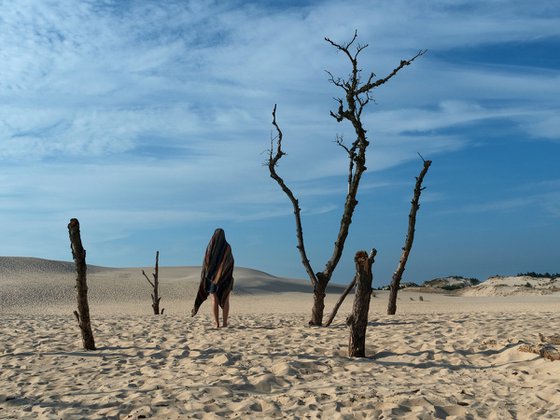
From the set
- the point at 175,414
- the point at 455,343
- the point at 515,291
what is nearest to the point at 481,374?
the point at 455,343

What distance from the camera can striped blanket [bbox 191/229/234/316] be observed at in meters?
11.9

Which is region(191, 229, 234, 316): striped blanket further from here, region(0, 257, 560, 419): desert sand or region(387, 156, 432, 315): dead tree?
region(387, 156, 432, 315): dead tree

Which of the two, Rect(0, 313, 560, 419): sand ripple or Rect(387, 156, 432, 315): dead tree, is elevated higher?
Rect(387, 156, 432, 315): dead tree

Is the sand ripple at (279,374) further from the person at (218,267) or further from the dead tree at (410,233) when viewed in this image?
the dead tree at (410,233)

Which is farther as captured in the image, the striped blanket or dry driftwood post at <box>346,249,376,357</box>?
the striped blanket

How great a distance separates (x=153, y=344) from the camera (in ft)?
32.4

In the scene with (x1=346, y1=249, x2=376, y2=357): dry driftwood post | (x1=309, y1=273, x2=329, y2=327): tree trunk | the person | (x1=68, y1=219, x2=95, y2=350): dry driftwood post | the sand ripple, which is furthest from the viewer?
(x1=309, y1=273, x2=329, y2=327): tree trunk

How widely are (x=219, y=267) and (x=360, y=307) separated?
3.77 m

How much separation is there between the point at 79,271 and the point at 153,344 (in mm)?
1733

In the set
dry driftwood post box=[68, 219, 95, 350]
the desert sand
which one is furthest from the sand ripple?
dry driftwood post box=[68, 219, 95, 350]

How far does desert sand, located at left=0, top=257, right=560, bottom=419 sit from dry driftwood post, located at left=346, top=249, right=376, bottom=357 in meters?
0.26

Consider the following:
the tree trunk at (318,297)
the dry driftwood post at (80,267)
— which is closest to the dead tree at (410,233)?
the tree trunk at (318,297)

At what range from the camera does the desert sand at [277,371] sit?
609 centimetres

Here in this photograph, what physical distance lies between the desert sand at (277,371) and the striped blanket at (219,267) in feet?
2.72
